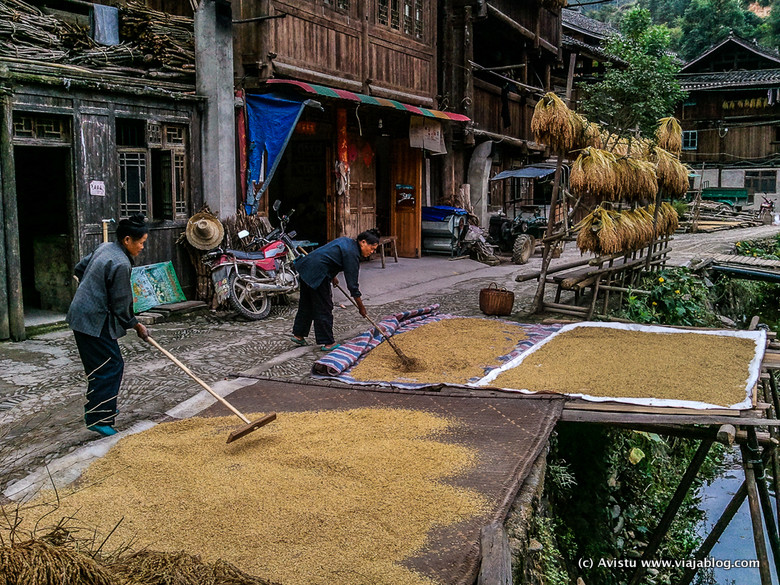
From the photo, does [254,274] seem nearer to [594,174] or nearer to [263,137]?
[263,137]

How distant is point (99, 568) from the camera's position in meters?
2.48

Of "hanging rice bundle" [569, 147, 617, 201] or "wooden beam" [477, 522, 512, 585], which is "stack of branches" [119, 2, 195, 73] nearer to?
"hanging rice bundle" [569, 147, 617, 201]

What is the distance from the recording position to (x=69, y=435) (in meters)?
5.40

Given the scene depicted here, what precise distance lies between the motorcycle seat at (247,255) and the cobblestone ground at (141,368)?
82cm

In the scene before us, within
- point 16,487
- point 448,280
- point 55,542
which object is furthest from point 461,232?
point 55,542

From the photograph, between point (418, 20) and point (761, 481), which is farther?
point (418, 20)

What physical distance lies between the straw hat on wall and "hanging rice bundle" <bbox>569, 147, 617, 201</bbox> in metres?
4.88

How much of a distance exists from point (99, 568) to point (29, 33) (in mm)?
8515

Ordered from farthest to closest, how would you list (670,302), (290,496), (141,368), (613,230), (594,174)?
(670,302) → (613,230) → (594,174) → (141,368) → (290,496)

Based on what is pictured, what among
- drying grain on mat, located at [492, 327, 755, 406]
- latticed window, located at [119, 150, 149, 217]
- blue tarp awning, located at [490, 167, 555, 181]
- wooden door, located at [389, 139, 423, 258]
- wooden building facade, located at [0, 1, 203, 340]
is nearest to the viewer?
drying grain on mat, located at [492, 327, 755, 406]

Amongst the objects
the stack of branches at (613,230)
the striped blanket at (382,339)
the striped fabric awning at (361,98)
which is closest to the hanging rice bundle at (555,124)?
the stack of branches at (613,230)

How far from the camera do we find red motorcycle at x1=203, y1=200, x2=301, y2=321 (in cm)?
975

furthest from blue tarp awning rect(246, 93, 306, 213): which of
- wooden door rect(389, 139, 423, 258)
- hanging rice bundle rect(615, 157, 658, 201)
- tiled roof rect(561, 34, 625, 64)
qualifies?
tiled roof rect(561, 34, 625, 64)

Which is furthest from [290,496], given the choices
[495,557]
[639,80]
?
[639,80]
